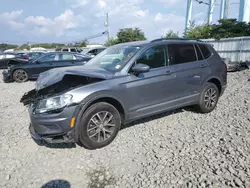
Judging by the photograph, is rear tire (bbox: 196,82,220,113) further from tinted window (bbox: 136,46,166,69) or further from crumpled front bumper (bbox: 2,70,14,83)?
crumpled front bumper (bbox: 2,70,14,83)

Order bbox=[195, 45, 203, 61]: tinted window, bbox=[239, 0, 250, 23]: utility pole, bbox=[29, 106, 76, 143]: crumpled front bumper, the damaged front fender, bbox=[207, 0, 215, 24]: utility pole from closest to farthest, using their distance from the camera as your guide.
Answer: bbox=[29, 106, 76, 143]: crumpled front bumper → the damaged front fender → bbox=[195, 45, 203, 61]: tinted window → bbox=[239, 0, 250, 23]: utility pole → bbox=[207, 0, 215, 24]: utility pole

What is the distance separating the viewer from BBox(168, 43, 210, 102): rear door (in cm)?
435

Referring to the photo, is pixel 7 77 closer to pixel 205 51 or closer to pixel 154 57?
pixel 154 57

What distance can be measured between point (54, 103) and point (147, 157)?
5.55ft

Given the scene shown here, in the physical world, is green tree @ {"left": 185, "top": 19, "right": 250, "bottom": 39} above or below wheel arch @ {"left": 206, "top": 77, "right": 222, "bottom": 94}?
above

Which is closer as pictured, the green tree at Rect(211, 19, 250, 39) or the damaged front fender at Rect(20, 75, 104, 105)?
the damaged front fender at Rect(20, 75, 104, 105)

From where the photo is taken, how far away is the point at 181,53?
452cm

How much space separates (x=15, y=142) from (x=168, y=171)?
2885 millimetres

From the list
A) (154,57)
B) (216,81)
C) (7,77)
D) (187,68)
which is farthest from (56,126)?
(7,77)

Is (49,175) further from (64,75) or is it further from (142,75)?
(142,75)

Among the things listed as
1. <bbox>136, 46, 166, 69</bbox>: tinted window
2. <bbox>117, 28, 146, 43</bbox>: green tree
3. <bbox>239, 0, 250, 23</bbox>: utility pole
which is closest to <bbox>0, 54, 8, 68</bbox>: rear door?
<bbox>136, 46, 166, 69</bbox>: tinted window

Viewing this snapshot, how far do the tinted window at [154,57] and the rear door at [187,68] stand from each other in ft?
0.60

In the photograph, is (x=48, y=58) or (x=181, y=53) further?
(x=48, y=58)

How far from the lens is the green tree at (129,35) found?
34750 mm
